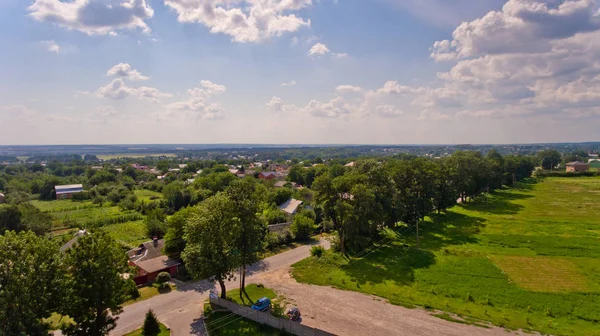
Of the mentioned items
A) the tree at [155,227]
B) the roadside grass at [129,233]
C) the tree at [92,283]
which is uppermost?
the tree at [92,283]

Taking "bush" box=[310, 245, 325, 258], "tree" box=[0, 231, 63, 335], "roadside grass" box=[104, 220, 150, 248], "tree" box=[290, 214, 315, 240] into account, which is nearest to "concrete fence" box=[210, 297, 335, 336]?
"tree" box=[0, 231, 63, 335]

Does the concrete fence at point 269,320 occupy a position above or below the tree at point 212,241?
below

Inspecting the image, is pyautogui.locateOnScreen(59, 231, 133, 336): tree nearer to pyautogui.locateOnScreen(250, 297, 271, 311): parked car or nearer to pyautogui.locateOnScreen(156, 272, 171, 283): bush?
pyautogui.locateOnScreen(250, 297, 271, 311): parked car

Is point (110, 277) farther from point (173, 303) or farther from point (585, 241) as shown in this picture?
point (585, 241)

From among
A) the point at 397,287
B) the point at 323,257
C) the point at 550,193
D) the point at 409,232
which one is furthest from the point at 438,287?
the point at 550,193

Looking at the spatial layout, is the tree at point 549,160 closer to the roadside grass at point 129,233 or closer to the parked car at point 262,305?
the roadside grass at point 129,233

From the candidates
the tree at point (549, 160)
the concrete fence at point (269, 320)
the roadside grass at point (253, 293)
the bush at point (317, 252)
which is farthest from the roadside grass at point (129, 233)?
the tree at point (549, 160)
